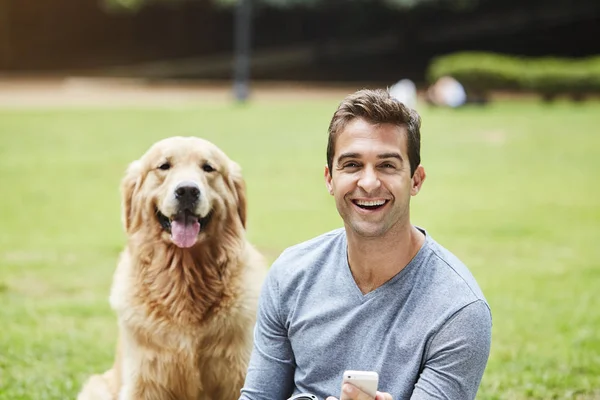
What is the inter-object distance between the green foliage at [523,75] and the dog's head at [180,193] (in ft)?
67.7

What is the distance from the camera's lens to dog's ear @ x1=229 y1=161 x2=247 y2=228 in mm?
4301

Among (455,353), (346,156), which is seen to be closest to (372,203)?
(346,156)

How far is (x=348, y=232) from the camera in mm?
3039

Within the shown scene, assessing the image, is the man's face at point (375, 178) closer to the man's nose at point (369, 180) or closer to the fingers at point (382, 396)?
the man's nose at point (369, 180)

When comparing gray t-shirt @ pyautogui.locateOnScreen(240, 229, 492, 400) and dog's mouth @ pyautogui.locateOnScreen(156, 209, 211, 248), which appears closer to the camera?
gray t-shirt @ pyautogui.locateOnScreen(240, 229, 492, 400)

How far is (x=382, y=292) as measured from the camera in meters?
2.94

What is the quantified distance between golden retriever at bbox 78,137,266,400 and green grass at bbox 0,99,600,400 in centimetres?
122

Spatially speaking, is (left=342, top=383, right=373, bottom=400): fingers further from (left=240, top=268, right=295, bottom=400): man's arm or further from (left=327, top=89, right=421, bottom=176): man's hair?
(left=327, top=89, right=421, bottom=176): man's hair

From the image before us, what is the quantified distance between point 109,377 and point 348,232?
6.58ft

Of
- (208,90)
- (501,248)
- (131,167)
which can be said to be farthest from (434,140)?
(131,167)

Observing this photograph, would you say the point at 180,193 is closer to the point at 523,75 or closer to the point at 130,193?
the point at 130,193

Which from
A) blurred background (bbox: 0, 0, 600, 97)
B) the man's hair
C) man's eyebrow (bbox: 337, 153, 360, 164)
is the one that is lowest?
man's eyebrow (bbox: 337, 153, 360, 164)

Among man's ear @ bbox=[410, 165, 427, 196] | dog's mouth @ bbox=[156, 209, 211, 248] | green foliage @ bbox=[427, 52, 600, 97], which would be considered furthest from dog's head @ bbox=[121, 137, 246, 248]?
green foliage @ bbox=[427, 52, 600, 97]

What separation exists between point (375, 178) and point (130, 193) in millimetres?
1766
